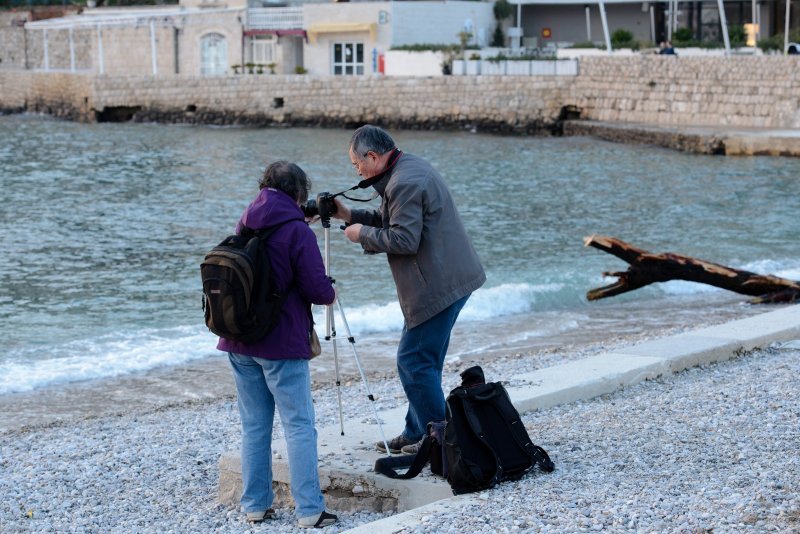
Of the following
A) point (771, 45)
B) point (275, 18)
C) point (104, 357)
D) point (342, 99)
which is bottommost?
point (104, 357)

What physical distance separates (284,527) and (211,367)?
5.31m

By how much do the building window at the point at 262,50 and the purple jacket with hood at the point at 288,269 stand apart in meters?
44.6

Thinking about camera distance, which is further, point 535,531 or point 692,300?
point 692,300

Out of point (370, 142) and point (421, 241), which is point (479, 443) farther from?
point (370, 142)

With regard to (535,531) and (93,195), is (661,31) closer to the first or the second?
(93,195)

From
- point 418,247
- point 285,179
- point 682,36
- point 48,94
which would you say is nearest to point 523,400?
point 418,247

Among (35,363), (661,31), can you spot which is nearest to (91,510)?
(35,363)

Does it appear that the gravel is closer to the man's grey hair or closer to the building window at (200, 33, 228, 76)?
the man's grey hair

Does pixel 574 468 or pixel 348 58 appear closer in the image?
pixel 574 468

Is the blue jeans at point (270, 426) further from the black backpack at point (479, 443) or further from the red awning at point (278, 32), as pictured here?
the red awning at point (278, 32)

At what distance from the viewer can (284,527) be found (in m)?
5.14

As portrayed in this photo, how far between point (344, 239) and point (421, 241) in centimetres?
Answer: 1349

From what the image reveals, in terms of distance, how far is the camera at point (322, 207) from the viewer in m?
5.29

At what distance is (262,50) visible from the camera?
48.7 metres
